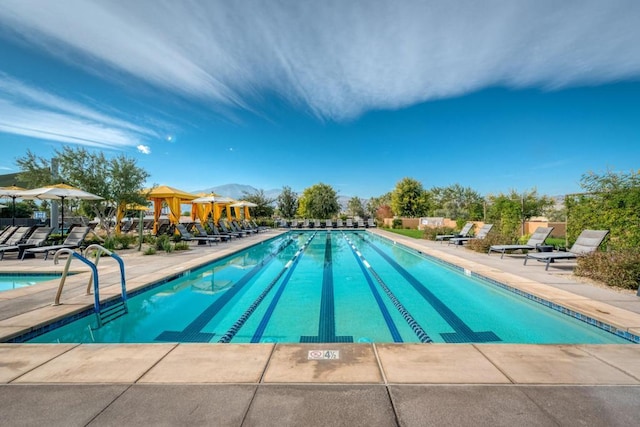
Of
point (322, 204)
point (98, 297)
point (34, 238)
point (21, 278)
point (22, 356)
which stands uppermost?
point (322, 204)

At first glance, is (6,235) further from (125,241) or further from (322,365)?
(322,365)

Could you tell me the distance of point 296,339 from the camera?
3.61m

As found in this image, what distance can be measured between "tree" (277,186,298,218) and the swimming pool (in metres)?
19.8

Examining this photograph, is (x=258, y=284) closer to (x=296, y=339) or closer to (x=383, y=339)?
(x=296, y=339)

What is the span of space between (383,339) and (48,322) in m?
3.91

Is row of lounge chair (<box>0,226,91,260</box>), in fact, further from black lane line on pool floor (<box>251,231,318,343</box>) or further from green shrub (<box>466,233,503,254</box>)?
green shrub (<box>466,233,503,254</box>)

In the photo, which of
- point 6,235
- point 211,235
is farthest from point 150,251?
point 6,235

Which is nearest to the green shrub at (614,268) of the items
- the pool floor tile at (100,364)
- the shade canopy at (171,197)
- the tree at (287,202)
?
the pool floor tile at (100,364)

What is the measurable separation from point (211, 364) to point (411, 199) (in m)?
31.2

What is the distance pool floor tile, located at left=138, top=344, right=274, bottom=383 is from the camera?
1.99 metres

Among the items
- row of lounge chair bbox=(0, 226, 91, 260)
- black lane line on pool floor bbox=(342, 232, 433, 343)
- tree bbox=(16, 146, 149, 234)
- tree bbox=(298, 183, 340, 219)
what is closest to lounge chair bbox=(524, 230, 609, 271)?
black lane line on pool floor bbox=(342, 232, 433, 343)

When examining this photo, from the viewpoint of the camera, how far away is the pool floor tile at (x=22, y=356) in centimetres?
210

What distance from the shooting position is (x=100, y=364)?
2215 millimetres

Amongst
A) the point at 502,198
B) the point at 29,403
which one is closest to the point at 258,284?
the point at 29,403
